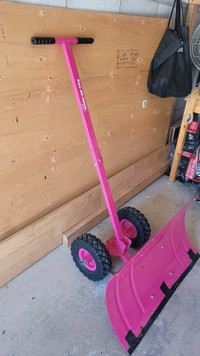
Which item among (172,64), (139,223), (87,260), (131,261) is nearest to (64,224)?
(87,260)

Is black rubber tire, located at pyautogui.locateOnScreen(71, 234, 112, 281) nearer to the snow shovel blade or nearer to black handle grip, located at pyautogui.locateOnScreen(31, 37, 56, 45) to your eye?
the snow shovel blade

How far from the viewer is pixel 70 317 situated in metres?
1.39

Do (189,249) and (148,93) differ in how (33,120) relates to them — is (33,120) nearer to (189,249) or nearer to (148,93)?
(148,93)

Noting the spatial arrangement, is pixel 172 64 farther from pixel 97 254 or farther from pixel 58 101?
pixel 97 254

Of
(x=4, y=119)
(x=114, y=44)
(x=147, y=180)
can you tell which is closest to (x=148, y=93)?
(x=114, y=44)

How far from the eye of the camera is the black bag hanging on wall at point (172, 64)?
193 cm

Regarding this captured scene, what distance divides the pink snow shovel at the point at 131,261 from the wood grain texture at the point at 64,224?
225 mm

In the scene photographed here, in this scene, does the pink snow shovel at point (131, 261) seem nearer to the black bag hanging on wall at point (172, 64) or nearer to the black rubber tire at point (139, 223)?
the black rubber tire at point (139, 223)

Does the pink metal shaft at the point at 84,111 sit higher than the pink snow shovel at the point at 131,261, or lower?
higher

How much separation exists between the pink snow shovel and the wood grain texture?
225 millimetres

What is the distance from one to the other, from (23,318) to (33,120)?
102 cm

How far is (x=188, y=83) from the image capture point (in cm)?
Result: 217

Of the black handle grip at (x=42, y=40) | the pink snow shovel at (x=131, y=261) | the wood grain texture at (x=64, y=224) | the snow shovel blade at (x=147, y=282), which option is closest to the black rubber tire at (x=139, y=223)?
the pink snow shovel at (x=131, y=261)

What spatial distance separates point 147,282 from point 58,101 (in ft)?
3.55
